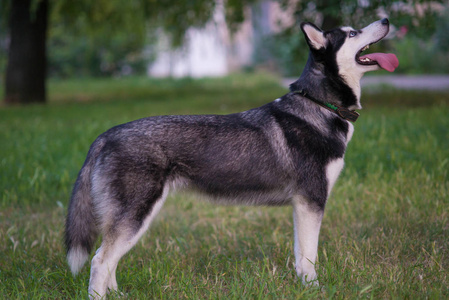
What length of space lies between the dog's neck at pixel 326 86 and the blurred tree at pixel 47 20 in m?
9.19

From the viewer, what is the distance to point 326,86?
3.42 m

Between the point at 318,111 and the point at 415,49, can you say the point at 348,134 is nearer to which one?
the point at 318,111

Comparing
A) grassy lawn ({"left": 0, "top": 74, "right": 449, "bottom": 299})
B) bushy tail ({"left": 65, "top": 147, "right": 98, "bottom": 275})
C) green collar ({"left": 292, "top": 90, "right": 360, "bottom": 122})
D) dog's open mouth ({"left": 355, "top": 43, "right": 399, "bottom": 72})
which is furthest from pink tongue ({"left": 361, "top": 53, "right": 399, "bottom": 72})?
bushy tail ({"left": 65, "top": 147, "right": 98, "bottom": 275})

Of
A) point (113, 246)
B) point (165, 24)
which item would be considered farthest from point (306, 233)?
point (165, 24)

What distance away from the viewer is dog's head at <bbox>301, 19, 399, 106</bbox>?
131 inches

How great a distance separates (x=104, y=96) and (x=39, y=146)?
29.6 feet

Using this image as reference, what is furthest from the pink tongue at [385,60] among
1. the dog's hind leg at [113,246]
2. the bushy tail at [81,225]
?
the bushy tail at [81,225]

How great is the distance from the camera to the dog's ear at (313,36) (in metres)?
3.27

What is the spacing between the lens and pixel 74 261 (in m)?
3.10

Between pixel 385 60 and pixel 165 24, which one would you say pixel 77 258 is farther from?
pixel 165 24

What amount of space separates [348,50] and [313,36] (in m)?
0.26

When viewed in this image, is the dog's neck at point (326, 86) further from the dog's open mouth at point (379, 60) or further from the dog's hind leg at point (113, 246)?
the dog's hind leg at point (113, 246)

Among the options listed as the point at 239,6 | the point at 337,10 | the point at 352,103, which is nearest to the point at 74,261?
the point at 352,103

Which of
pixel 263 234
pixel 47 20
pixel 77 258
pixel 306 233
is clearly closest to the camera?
pixel 77 258
